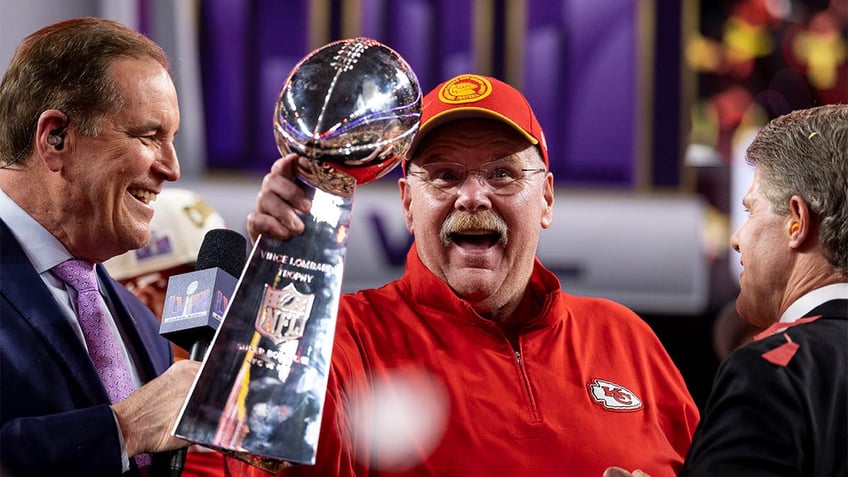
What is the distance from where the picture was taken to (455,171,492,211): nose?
2.07 m

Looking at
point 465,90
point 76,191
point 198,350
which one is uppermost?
point 465,90

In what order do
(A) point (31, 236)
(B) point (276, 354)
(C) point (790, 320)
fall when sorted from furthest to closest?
1. (A) point (31, 236)
2. (C) point (790, 320)
3. (B) point (276, 354)

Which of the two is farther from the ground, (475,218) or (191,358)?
(475,218)

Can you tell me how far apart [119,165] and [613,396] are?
3.32 feet

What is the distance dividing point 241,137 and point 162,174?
2.29 metres

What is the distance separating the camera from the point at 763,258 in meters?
1.78

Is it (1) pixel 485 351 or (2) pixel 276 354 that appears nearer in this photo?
(2) pixel 276 354

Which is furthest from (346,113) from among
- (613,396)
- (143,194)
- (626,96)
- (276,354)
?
(626,96)

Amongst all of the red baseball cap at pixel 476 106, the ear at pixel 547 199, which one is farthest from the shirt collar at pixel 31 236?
the ear at pixel 547 199

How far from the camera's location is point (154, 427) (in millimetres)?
1655

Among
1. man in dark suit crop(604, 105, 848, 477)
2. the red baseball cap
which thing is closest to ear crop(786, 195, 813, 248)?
man in dark suit crop(604, 105, 848, 477)

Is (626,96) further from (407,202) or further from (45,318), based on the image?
(45,318)

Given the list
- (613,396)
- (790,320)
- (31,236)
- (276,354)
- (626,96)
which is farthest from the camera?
(626,96)

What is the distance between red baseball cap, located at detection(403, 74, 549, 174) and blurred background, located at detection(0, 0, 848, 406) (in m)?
1.84
